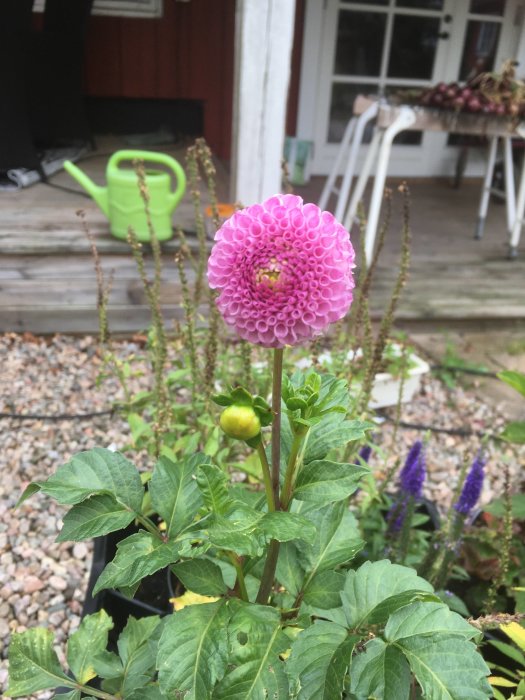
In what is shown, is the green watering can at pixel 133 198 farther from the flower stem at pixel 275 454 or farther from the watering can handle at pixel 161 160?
the flower stem at pixel 275 454

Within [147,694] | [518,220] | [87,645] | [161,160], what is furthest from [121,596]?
[518,220]

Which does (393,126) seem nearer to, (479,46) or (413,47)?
(413,47)

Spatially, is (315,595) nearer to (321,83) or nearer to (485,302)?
(485,302)

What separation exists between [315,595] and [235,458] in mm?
867

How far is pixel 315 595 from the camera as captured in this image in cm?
88

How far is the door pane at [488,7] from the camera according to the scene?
523 centimetres

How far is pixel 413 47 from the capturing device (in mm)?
5293

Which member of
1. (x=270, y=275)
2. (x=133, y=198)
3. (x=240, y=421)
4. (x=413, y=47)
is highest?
(x=413, y=47)

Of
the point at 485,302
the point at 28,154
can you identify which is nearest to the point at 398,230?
the point at 485,302

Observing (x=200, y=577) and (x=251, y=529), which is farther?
(x=200, y=577)

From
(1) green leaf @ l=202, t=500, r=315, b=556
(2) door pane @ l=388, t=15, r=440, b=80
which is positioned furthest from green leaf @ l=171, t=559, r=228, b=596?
(2) door pane @ l=388, t=15, r=440, b=80

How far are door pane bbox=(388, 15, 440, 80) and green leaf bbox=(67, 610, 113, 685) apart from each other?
208 inches

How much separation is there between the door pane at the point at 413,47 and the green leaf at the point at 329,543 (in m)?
5.13

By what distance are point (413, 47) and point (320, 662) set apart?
18.1 feet
